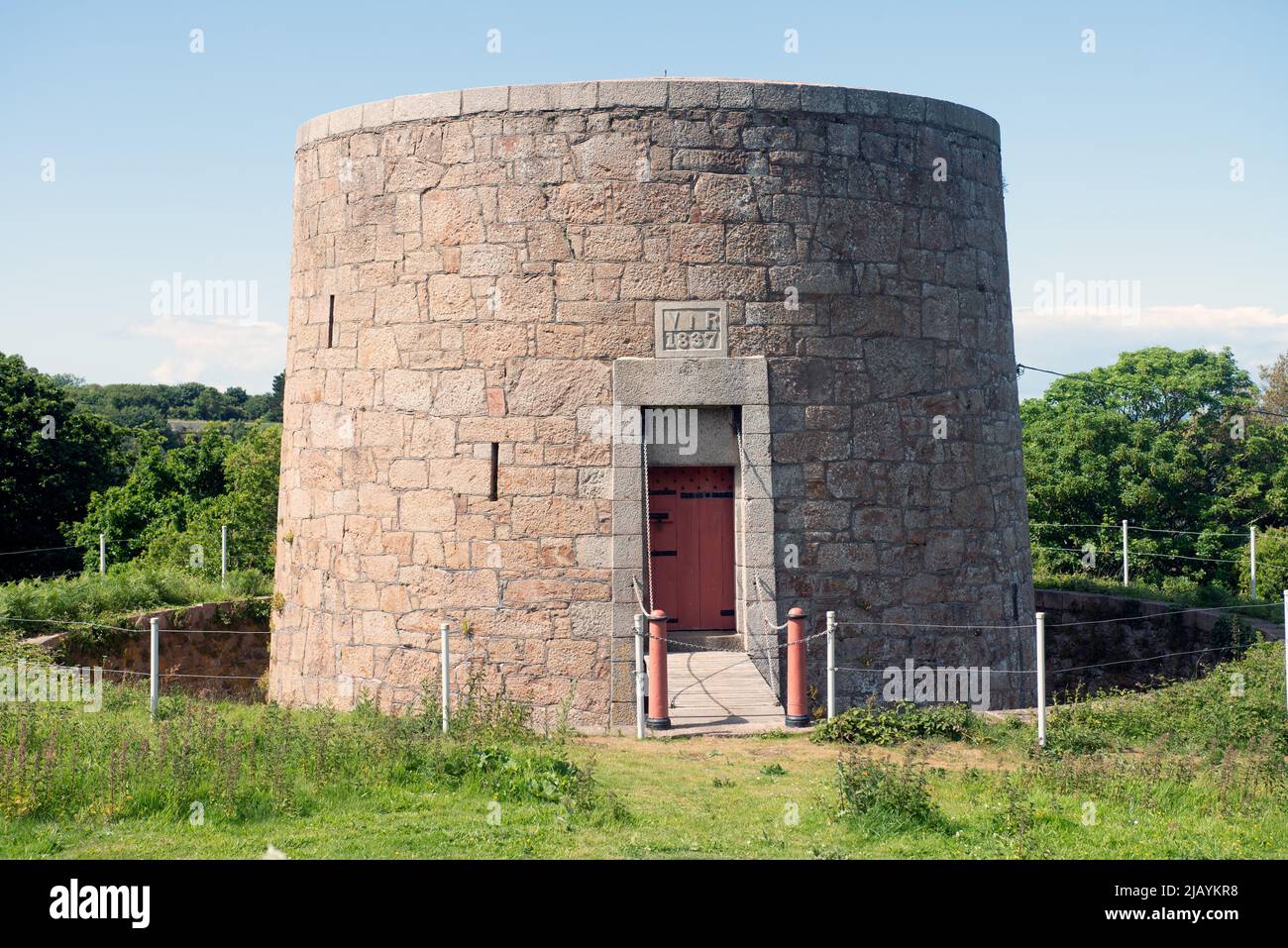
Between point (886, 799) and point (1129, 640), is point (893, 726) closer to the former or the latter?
point (886, 799)

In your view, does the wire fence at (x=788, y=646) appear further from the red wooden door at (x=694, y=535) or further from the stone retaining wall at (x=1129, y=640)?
the red wooden door at (x=694, y=535)

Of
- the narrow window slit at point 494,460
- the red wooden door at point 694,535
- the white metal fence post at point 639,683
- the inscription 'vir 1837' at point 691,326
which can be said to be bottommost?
the white metal fence post at point 639,683

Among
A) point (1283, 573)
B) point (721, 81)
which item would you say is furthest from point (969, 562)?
point (1283, 573)

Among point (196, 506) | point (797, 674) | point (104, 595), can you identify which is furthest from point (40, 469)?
point (797, 674)

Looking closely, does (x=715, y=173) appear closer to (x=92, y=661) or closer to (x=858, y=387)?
(x=858, y=387)

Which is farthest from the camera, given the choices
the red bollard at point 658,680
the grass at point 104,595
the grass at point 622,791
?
the grass at point 104,595

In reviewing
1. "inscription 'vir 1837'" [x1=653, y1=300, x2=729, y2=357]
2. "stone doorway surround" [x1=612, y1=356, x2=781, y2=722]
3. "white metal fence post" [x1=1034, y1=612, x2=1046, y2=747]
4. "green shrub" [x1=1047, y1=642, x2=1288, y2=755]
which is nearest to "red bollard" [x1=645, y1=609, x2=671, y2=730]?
"stone doorway surround" [x1=612, y1=356, x2=781, y2=722]

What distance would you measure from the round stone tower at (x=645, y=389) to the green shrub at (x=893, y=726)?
131 centimetres

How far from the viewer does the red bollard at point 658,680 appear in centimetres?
1095

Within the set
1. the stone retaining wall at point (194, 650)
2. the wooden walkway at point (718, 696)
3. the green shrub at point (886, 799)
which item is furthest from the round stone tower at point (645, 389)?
the green shrub at point (886, 799)

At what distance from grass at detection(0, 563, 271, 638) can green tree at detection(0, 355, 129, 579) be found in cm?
1409

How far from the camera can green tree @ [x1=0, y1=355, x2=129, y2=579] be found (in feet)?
103

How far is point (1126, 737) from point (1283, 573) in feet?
42.0

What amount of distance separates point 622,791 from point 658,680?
2.24m
